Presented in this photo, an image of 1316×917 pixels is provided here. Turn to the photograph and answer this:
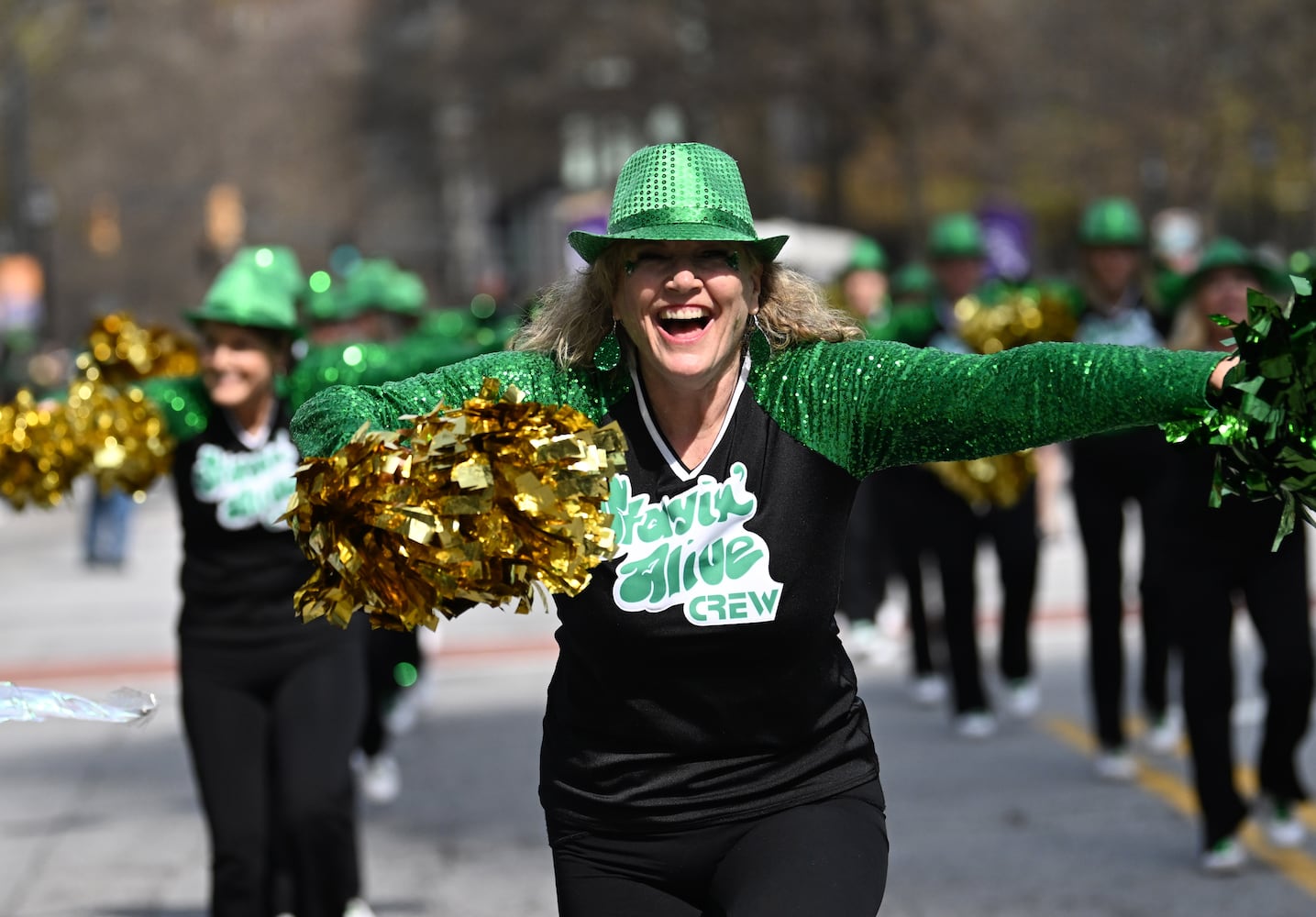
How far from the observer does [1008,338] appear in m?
8.05

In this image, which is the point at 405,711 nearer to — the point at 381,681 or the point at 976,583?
the point at 381,681

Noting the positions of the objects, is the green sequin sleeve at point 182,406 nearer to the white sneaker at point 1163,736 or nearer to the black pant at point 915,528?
the black pant at point 915,528

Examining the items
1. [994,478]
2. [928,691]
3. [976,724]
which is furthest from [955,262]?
[976,724]

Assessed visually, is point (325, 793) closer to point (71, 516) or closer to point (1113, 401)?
point (1113, 401)

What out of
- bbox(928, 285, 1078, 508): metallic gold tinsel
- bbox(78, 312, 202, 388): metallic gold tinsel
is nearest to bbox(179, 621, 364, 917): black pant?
bbox(78, 312, 202, 388): metallic gold tinsel

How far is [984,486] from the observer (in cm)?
802

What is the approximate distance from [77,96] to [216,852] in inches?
1389

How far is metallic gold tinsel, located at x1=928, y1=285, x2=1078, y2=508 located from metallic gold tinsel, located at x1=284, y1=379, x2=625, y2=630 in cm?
526

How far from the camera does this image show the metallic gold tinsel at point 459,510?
2.68 m

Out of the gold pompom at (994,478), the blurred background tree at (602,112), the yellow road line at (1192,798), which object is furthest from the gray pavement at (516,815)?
the blurred background tree at (602,112)

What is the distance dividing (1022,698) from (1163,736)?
86cm

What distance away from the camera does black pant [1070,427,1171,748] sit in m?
7.17

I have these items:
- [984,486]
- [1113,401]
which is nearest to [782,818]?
[1113,401]

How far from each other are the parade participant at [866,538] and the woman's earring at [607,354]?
5.92 metres
